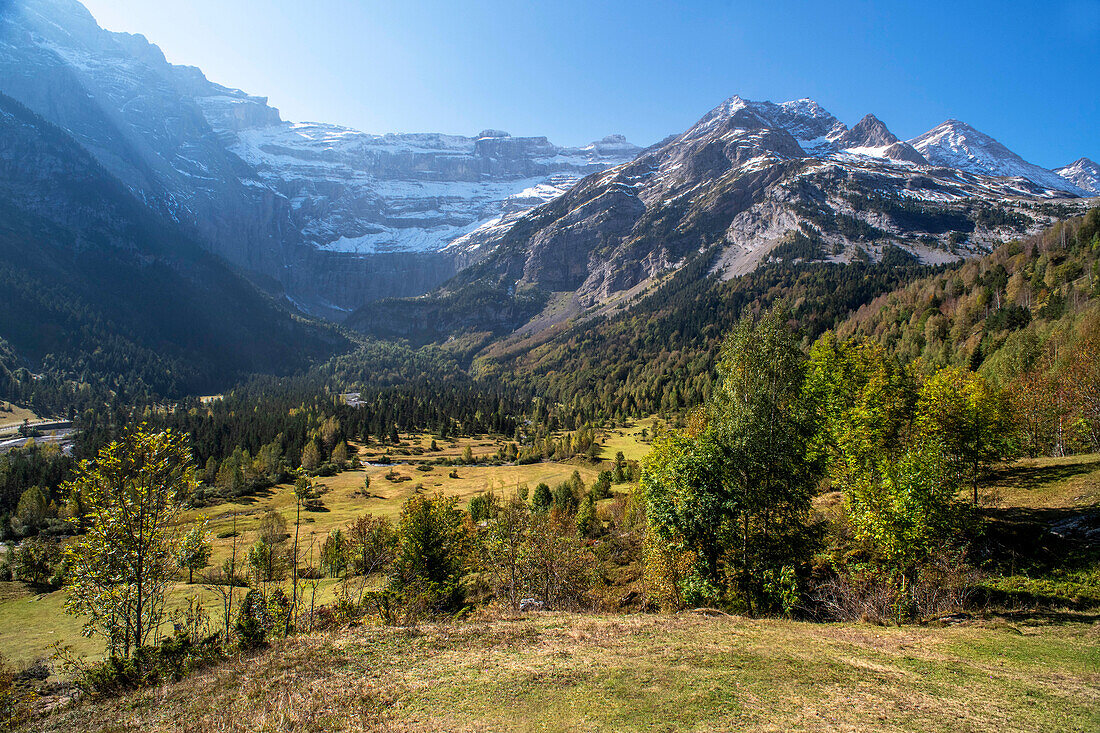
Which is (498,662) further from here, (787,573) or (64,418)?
(64,418)

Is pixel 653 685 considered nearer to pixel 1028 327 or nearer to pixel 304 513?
pixel 304 513

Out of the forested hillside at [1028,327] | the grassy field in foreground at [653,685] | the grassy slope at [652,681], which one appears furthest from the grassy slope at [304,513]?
the forested hillside at [1028,327]

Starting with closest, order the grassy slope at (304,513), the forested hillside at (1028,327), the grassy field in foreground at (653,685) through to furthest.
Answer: the grassy field in foreground at (653,685), the grassy slope at (304,513), the forested hillside at (1028,327)

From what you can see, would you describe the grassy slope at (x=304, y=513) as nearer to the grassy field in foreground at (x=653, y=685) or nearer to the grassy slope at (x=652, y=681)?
the grassy field in foreground at (x=653, y=685)

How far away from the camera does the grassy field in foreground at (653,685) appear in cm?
1225

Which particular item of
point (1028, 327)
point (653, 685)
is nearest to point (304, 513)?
point (653, 685)

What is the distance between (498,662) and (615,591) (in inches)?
841

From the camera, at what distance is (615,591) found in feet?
118

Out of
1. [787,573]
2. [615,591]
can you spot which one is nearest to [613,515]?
[615,591]

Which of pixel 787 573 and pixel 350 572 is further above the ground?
pixel 787 573

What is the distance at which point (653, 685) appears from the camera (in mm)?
14492

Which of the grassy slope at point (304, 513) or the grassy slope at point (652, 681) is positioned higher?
the grassy slope at point (652, 681)

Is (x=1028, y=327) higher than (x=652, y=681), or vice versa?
(x=1028, y=327)

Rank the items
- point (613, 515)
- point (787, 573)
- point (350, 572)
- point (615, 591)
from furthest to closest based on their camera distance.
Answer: point (613, 515) < point (350, 572) < point (615, 591) < point (787, 573)
